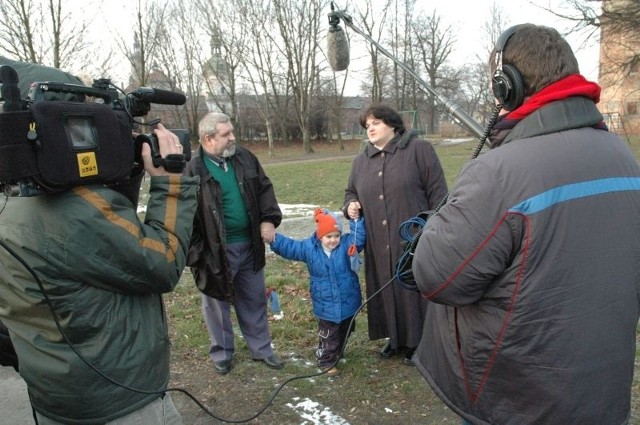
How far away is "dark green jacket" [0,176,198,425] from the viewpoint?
165cm

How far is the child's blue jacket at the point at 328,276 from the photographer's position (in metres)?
3.77

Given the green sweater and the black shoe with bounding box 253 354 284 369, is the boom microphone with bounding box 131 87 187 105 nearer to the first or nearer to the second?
the green sweater

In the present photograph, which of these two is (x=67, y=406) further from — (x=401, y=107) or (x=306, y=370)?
(x=401, y=107)

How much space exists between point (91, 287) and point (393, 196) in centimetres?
243

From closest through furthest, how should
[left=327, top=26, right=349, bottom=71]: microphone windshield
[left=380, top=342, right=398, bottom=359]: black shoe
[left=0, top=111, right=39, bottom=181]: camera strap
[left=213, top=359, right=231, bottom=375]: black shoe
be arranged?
[left=0, top=111, right=39, bottom=181]: camera strap → [left=213, top=359, right=231, bottom=375]: black shoe → [left=380, top=342, right=398, bottom=359]: black shoe → [left=327, top=26, right=349, bottom=71]: microphone windshield

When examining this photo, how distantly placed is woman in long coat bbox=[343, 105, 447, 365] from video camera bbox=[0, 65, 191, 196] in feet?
7.47

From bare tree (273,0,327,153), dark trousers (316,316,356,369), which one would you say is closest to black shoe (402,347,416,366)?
dark trousers (316,316,356,369)

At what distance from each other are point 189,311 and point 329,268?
2122 mm

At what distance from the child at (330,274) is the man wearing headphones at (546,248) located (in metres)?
2.01

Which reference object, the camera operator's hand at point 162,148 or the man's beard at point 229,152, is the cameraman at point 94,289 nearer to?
the camera operator's hand at point 162,148

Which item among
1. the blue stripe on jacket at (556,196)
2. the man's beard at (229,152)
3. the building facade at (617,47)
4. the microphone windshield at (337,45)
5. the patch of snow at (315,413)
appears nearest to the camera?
the blue stripe on jacket at (556,196)

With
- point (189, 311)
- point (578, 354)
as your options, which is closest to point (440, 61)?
point (189, 311)

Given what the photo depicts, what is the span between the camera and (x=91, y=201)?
1.65 m

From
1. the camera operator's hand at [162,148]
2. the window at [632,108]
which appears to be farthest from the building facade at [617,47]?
the camera operator's hand at [162,148]
